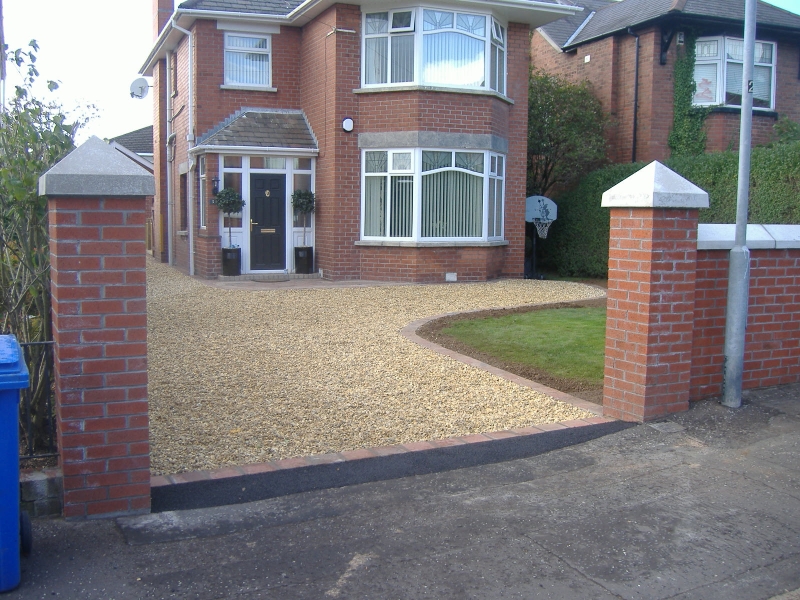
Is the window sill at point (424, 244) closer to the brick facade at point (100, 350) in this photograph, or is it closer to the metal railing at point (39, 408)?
the metal railing at point (39, 408)

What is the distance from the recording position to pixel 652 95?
19.5 metres

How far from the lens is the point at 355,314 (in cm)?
1162

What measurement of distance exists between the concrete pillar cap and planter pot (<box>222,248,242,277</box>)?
11874 mm

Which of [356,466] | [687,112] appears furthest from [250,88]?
[356,466]

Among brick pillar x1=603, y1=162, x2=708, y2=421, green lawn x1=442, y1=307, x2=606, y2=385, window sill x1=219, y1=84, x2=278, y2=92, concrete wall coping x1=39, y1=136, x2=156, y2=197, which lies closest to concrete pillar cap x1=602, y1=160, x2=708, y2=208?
brick pillar x1=603, y1=162, x2=708, y2=421

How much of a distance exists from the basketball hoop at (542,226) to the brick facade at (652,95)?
121 inches

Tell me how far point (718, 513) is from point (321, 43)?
14.4 meters

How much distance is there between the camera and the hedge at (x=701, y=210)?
14.1 metres

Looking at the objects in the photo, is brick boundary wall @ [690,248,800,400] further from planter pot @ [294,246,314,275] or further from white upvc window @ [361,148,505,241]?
planter pot @ [294,246,314,275]

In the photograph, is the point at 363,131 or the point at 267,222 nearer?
the point at 363,131

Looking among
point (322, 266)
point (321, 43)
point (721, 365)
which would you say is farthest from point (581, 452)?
point (321, 43)

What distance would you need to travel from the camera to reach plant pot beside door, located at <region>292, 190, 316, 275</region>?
17141 mm

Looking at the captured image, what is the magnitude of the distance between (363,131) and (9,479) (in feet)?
44.7

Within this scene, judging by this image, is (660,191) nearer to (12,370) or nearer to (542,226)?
(12,370)
